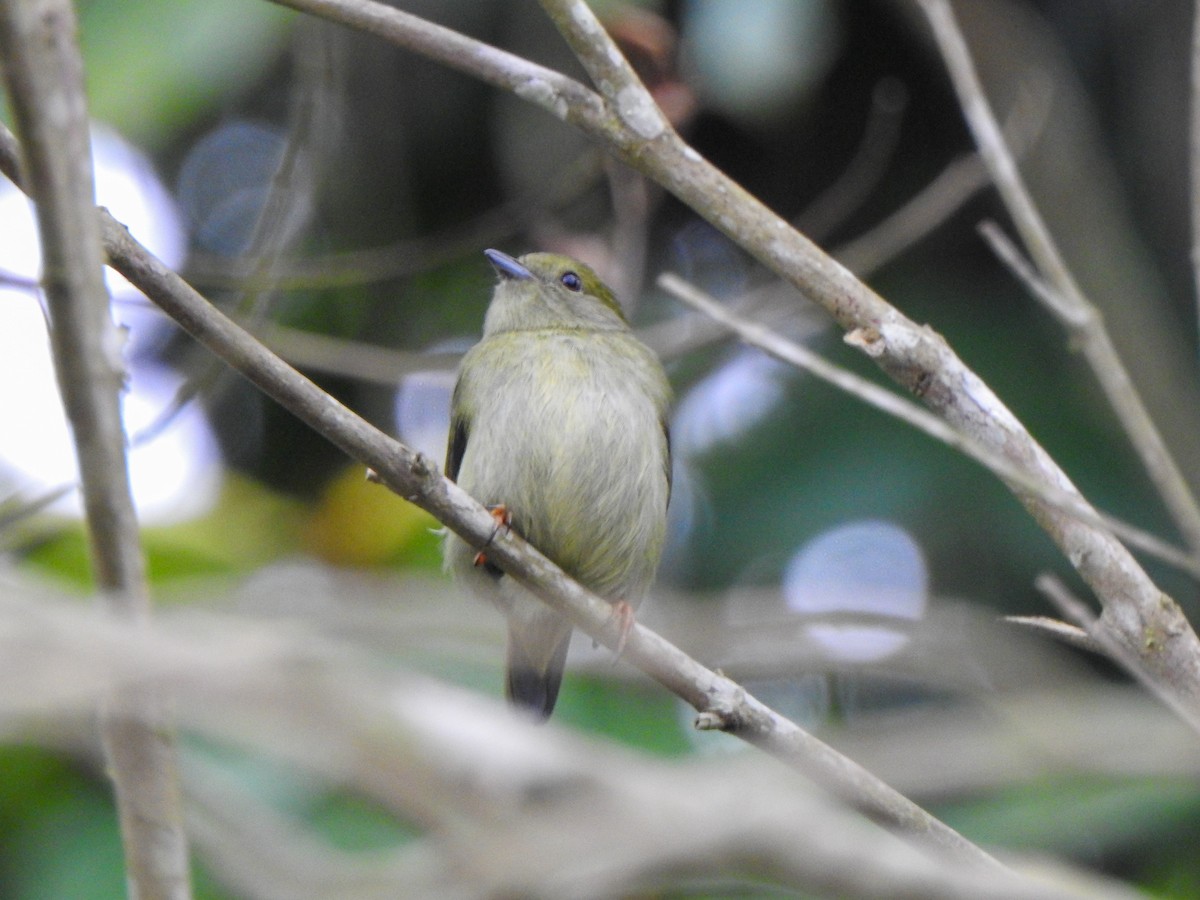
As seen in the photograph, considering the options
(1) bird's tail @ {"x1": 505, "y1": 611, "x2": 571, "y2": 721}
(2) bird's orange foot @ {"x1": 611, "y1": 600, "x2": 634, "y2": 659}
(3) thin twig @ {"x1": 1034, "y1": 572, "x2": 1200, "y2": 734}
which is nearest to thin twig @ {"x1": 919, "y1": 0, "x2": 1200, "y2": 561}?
(3) thin twig @ {"x1": 1034, "y1": 572, "x2": 1200, "y2": 734}

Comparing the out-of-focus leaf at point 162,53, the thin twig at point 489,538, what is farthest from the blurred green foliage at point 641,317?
the thin twig at point 489,538

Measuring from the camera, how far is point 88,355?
1.43 meters

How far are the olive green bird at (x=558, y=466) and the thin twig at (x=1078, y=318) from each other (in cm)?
159

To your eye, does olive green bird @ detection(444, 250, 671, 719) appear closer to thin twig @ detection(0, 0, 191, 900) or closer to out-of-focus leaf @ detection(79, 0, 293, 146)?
out-of-focus leaf @ detection(79, 0, 293, 146)

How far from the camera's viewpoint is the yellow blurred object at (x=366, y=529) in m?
5.74

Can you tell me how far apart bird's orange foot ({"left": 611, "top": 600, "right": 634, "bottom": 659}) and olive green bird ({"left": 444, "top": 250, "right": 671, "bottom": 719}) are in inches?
19.4

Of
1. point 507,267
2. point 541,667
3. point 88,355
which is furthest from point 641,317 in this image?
point 88,355

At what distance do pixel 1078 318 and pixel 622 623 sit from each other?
1.27 metres

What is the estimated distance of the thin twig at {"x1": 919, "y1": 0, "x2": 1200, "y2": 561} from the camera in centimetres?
271

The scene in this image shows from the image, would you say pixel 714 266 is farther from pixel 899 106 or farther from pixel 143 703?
pixel 143 703

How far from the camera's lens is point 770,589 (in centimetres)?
593

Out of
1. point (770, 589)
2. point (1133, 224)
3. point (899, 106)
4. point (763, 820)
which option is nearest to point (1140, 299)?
point (1133, 224)

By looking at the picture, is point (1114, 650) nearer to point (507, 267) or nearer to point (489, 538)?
point (489, 538)

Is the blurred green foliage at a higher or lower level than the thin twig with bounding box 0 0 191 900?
higher
